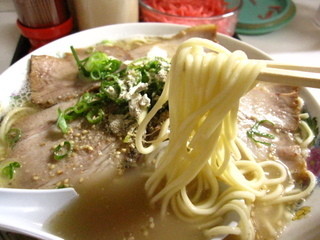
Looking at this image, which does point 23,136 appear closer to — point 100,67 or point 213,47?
point 100,67

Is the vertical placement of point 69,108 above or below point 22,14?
below

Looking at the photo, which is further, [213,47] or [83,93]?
[83,93]

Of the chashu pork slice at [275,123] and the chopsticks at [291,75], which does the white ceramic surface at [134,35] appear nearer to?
the chashu pork slice at [275,123]

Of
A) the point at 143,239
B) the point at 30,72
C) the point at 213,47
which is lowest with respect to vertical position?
the point at 143,239

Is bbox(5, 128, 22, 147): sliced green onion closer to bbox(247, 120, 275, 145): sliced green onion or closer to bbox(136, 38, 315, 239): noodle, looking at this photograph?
bbox(136, 38, 315, 239): noodle

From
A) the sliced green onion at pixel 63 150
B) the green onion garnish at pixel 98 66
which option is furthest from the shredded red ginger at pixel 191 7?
the sliced green onion at pixel 63 150

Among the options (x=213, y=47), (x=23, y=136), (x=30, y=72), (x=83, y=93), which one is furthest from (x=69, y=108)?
(x=213, y=47)

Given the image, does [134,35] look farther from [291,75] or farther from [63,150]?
[291,75]
